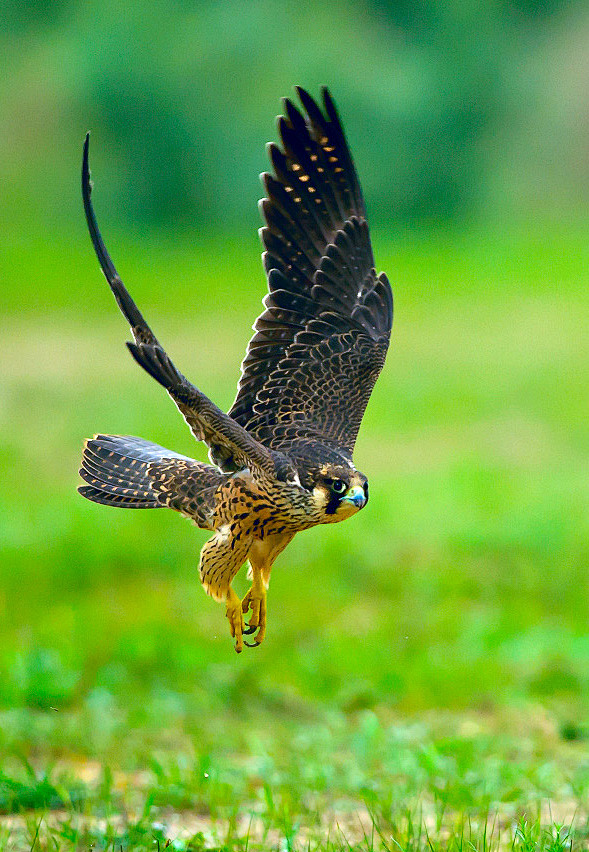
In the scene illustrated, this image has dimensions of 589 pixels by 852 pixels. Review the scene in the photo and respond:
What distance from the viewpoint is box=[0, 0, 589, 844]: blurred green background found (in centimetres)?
604

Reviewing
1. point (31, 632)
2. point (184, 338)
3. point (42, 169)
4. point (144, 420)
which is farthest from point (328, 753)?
point (42, 169)

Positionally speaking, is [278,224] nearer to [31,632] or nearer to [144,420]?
[31,632]

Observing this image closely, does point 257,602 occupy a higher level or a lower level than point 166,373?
lower

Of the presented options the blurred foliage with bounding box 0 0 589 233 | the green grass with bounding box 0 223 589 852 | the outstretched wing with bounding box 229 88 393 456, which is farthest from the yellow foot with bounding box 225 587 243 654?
the blurred foliage with bounding box 0 0 589 233

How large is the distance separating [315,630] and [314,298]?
369cm

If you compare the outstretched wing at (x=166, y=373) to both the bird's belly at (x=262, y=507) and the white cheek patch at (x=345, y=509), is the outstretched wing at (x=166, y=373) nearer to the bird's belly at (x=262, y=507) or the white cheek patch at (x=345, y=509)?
the bird's belly at (x=262, y=507)

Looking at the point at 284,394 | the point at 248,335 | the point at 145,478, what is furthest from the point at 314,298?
the point at 248,335

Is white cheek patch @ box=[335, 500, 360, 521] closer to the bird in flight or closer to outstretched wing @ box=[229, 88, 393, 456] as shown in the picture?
the bird in flight

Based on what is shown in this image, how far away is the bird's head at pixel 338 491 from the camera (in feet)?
7.83

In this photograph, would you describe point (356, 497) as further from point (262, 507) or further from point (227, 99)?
point (227, 99)

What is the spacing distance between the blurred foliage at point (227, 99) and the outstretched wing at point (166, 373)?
12.6 m

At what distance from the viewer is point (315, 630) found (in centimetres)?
657

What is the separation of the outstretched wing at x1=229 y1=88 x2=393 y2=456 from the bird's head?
1.49 feet

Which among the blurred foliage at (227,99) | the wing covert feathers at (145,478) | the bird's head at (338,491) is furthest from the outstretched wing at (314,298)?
the blurred foliage at (227,99)
